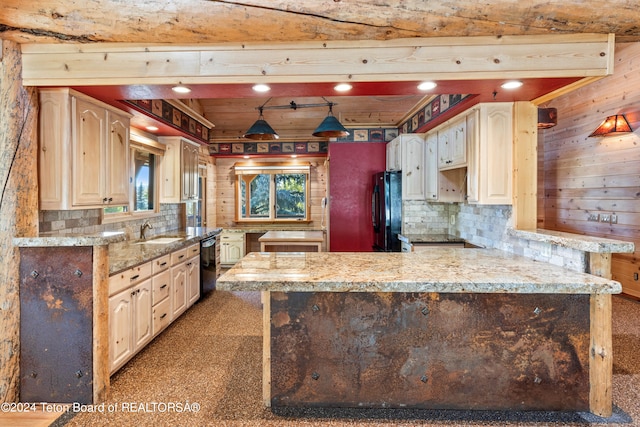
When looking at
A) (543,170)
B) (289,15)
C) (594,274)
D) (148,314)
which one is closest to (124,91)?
(289,15)

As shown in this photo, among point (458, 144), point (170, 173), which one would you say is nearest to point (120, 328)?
point (170, 173)

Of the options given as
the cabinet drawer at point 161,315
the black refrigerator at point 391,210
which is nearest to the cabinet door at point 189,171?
the cabinet drawer at point 161,315

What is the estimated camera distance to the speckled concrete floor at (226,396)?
1.97 m

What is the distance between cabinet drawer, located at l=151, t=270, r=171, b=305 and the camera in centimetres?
302

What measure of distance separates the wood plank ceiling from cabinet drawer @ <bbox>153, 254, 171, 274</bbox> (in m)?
1.88

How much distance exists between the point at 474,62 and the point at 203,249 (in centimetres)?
372

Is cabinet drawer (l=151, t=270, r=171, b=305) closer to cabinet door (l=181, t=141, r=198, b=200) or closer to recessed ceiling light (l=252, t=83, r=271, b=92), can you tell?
cabinet door (l=181, t=141, r=198, b=200)

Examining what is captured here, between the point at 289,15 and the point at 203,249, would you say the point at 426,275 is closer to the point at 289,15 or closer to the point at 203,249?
the point at 289,15

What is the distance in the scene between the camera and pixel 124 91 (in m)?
2.39

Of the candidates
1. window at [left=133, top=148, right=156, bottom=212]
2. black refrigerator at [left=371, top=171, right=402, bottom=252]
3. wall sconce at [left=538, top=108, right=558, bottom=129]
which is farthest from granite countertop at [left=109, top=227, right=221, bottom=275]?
wall sconce at [left=538, top=108, right=558, bottom=129]

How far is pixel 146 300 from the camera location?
2.86 meters

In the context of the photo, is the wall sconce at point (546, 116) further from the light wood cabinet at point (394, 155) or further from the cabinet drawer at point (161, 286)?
the cabinet drawer at point (161, 286)

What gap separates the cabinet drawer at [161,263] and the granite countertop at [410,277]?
1218mm

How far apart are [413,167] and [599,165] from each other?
8.84 feet
